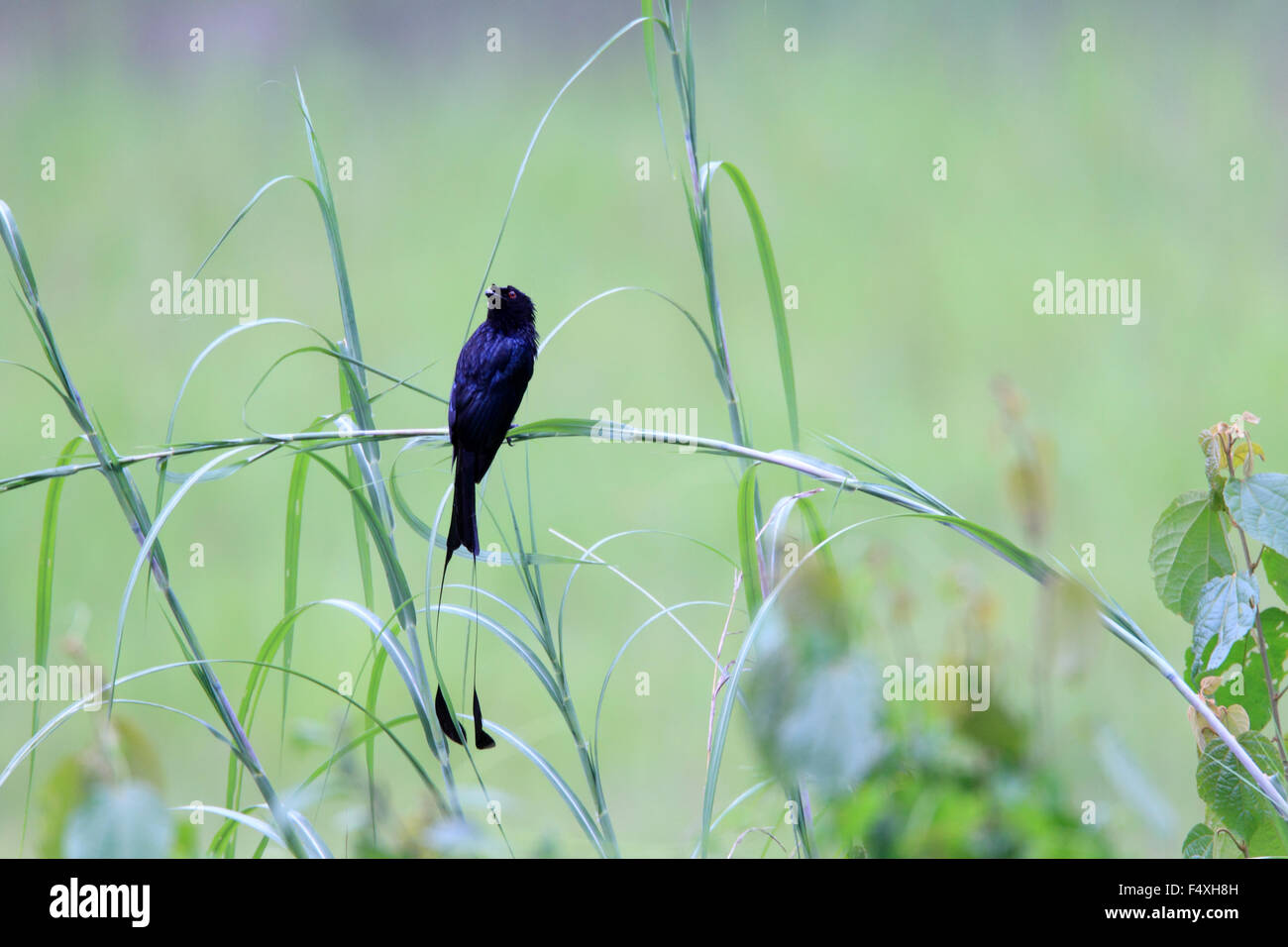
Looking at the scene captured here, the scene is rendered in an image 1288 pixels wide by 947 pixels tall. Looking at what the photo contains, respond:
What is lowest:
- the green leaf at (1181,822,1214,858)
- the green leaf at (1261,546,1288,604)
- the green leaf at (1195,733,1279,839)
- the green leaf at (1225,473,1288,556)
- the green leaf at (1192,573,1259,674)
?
the green leaf at (1181,822,1214,858)

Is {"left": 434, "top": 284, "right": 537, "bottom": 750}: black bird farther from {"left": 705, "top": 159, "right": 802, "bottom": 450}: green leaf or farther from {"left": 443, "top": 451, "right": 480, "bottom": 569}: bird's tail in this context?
{"left": 705, "top": 159, "right": 802, "bottom": 450}: green leaf

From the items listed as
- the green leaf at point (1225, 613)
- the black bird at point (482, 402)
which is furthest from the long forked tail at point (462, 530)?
the green leaf at point (1225, 613)

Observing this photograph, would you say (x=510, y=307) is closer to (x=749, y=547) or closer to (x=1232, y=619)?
(x=749, y=547)

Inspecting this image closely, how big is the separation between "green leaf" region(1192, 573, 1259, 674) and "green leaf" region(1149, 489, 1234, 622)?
0.11 feet

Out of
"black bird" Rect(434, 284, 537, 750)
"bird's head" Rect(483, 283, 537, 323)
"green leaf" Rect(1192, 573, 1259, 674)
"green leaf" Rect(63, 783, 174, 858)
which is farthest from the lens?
"bird's head" Rect(483, 283, 537, 323)

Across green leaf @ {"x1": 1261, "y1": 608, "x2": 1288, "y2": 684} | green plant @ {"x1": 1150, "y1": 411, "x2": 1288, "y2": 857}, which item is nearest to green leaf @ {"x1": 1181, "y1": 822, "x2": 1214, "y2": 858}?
green plant @ {"x1": 1150, "y1": 411, "x2": 1288, "y2": 857}

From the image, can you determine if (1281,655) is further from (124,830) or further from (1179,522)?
(124,830)

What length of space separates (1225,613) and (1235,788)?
0.14 meters

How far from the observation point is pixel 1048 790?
33cm

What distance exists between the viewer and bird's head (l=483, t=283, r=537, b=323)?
4.02 ft

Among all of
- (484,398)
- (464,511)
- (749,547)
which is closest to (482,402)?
(484,398)

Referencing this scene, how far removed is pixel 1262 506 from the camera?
2.18 ft
